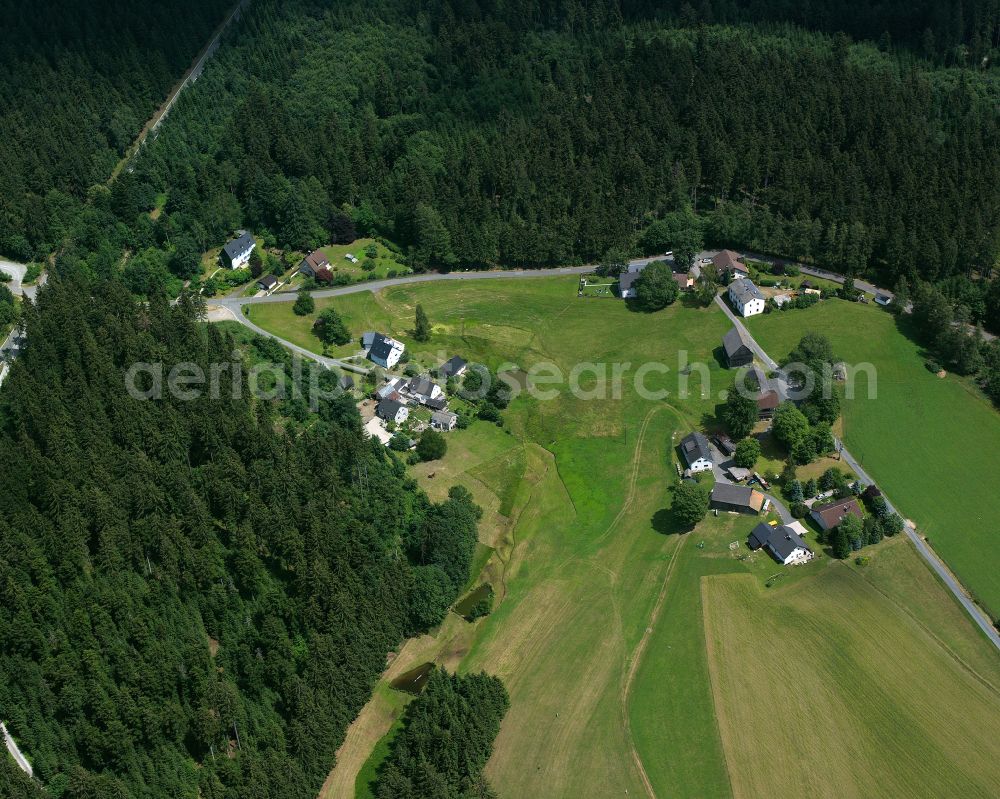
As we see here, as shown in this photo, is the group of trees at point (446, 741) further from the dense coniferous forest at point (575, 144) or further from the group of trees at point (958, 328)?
the dense coniferous forest at point (575, 144)

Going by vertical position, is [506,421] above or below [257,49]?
below

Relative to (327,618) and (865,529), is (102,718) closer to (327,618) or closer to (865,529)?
(327,618)

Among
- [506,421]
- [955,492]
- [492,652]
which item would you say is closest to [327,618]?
[492,652]

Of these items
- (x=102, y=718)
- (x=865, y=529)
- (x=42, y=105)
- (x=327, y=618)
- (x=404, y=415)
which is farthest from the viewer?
(x=42, y=105)

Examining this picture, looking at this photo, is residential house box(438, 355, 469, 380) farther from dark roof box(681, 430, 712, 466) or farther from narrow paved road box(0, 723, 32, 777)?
narrow paved road box(0, 723, 32, 777)

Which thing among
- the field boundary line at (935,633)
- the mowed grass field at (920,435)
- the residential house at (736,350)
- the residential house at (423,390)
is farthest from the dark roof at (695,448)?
the residential house at (423,390)

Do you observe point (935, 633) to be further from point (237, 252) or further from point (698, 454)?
point (237, 252)

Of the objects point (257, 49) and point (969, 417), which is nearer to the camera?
point (969, 417)
